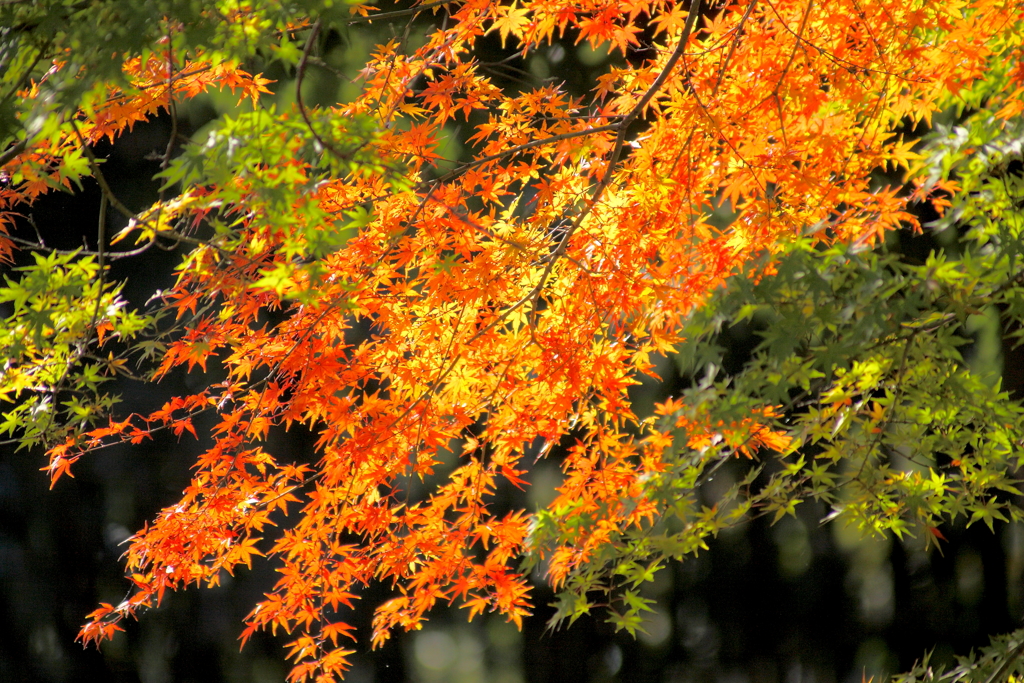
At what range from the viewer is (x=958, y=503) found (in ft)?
7.13

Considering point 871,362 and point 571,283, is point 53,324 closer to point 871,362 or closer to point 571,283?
point 571,283

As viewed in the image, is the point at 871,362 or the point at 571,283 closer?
the point at 871,362

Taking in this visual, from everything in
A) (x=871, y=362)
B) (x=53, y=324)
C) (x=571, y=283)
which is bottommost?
(x=571, y=283)

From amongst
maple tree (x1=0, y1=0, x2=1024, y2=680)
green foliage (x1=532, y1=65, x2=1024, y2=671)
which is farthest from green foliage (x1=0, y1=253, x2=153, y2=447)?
green foliage (x1=532, y1=65, x2=1024, y2=671)

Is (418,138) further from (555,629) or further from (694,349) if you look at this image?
(555,629)

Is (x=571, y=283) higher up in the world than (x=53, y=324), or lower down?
lower down

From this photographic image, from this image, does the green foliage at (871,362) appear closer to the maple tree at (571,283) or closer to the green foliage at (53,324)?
the maple tree at (571,283)

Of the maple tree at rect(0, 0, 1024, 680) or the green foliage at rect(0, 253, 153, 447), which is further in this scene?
the maple tree at rect(0, 0, 1024, 680)

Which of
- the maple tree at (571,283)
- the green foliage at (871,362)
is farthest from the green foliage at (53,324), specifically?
the green foliage at (871,362)

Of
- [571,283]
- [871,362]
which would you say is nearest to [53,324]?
Answer: [571,283]

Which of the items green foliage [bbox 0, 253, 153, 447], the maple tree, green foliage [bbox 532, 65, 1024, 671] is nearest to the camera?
green foliage [bbox 532, 65, 1024, 671]

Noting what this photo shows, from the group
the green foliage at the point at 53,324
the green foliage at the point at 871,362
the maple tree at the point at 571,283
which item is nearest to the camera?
the green foliage at the point at 871,362

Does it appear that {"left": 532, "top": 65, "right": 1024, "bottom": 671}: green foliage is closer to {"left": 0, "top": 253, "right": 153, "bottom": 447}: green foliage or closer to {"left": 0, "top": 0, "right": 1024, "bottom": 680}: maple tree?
{"left": 0, "top": 0, "right": 1024, "bottom": 680}: maple tree

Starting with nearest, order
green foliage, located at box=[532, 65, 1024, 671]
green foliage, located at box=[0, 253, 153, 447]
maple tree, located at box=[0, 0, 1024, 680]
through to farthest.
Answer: green foliage, located at box=[532, 65, 1024, 671] → green foliage, located at box=[0, 253, 153, 447] → maple tree, located at box=[0, 0, 1024, 680]
